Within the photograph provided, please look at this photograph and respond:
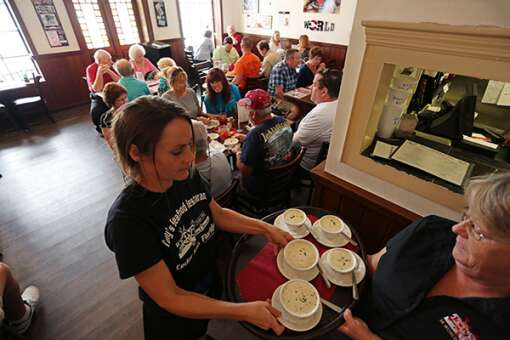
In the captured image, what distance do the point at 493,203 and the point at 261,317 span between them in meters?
0.77

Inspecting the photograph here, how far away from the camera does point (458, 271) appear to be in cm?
86

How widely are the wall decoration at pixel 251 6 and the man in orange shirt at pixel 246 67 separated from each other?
330 centimetres

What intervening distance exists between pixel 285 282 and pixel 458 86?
1.67 m

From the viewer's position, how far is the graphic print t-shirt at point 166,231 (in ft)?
2.58

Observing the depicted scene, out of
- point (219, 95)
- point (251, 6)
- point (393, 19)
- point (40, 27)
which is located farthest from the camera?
point (251, 6)

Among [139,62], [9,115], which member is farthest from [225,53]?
[9,115]

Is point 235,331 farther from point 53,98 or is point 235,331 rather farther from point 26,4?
point 26,4

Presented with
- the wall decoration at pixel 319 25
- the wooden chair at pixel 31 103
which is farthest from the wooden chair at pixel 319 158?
the wooden chair at pixel 31 103

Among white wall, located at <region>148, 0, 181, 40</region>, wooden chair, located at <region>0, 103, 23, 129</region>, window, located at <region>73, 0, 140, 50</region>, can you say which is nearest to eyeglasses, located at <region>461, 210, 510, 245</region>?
wooden chair, located at <region>0, 103, 23, 129</region>

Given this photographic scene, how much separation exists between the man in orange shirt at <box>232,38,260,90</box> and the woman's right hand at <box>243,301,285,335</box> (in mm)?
3930

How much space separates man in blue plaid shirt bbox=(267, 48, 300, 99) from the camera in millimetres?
3797

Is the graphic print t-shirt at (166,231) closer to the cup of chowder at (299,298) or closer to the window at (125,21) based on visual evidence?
the cup of chowder at (299,298)

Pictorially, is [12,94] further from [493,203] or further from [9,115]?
[493,203]

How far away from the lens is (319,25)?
19.0 feet
